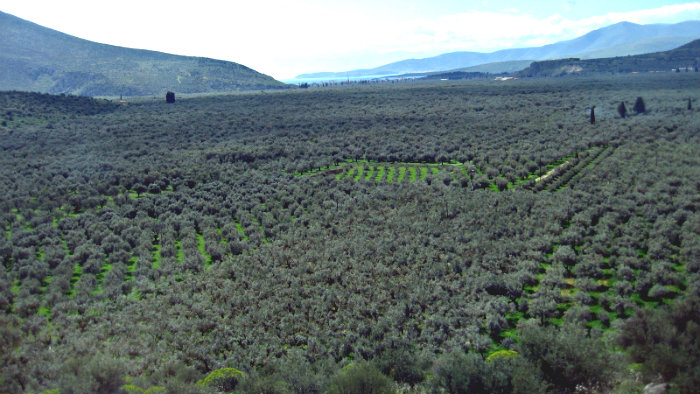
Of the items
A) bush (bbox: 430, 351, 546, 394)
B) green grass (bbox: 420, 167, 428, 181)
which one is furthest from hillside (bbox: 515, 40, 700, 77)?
bush (bbox: 430, 351, 546, 394)

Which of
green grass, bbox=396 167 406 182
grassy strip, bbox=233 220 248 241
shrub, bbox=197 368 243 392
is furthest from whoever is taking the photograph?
green grass, bbox=396 167 406 182

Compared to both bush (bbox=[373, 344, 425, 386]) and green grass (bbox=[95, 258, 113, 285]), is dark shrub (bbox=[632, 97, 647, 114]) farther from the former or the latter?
green grass (bbox=[95, 258, 113, 285])

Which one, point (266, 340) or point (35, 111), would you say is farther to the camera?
point (35, 111)

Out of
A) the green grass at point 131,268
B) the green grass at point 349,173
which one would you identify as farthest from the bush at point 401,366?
the green grass at point 349,173

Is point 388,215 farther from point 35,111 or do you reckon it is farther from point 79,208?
point 35,111

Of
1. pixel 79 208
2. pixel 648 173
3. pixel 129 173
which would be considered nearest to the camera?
pixel 79 208

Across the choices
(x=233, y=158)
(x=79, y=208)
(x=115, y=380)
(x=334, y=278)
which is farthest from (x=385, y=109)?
(x=115, y=380)

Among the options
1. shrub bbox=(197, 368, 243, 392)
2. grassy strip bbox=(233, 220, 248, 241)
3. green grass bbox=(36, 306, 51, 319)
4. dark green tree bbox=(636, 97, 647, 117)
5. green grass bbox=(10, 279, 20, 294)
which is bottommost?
shrub bbox=(197, 368, 243, 392)

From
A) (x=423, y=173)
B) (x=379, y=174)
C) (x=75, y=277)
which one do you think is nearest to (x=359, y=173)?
(x=379, y=174)
